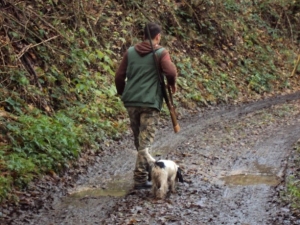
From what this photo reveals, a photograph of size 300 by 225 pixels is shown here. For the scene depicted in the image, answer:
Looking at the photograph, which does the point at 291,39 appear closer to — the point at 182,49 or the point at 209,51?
the point at 209,51

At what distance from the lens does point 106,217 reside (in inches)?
231

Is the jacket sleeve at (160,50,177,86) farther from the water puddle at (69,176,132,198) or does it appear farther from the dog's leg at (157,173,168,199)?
the water puddle at (69,176,132,198)

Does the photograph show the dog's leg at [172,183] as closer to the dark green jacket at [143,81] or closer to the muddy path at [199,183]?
the muddy path at [199,183]

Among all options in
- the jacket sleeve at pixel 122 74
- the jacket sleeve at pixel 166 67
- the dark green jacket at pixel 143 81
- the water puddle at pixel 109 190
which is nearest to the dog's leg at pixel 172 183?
the water puddle at pixel 109 190

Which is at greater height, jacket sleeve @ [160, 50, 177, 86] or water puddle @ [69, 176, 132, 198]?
jacket sleeve @ [160, 50, 177, 86]

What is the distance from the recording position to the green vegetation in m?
7.91

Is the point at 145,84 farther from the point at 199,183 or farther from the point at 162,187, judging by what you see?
the point at 199,183

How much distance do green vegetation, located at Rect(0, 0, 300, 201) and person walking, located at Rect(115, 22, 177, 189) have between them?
1663 mm

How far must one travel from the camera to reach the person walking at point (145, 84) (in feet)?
21.4

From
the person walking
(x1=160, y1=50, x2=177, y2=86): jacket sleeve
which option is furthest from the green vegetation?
(x1=160, y1=50, x2=177, y2=86): jacket sleeve

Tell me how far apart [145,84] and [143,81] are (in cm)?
5

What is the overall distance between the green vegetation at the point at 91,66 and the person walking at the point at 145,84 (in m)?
1.66

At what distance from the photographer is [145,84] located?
6566 millimetres

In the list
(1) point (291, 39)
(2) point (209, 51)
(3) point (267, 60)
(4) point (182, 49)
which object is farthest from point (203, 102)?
(1) point (291, 39)
